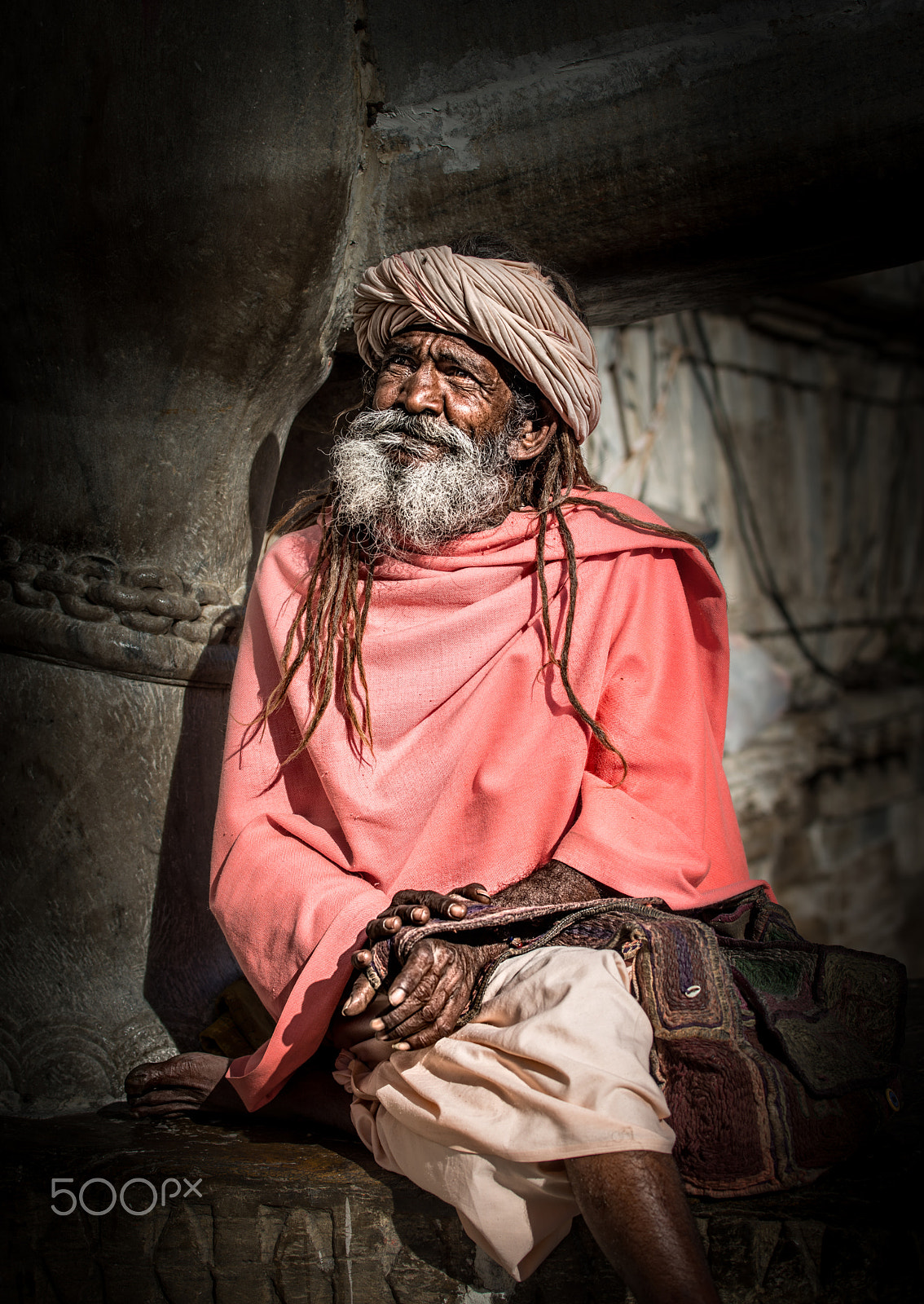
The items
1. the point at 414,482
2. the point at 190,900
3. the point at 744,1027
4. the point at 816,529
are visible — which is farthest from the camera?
the point at 816,529

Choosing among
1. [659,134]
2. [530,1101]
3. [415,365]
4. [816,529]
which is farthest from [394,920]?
[816,529]

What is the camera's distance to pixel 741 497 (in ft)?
25.4

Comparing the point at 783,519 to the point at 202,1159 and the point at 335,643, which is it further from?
the point at 202,1159

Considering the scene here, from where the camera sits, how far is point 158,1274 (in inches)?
70.6

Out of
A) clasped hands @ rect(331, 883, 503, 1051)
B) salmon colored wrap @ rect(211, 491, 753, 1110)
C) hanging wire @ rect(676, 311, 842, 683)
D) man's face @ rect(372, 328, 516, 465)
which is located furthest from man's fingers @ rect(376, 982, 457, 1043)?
hanging wire @ rect(676, 311, 842, 683)

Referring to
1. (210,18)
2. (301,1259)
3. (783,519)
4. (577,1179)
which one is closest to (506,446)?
(210,18)

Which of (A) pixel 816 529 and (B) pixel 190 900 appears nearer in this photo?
(B) pixel 190 900

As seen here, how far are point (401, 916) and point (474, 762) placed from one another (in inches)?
19.3

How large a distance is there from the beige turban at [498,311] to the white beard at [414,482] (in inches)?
8.2

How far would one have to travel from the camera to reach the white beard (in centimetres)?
225

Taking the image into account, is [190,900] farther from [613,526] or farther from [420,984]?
[613,526]

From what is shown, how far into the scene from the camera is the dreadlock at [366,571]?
7.16 feet

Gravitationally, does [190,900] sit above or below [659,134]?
below

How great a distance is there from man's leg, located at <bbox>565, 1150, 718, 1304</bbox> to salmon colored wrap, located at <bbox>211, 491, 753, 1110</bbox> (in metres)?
0.59
